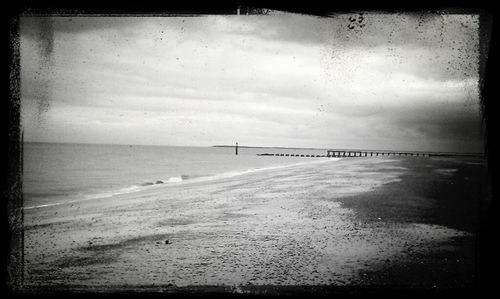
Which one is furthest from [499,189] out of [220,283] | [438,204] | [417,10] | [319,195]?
[319,195]

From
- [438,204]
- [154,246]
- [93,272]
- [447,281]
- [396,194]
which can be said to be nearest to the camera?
[447,281]

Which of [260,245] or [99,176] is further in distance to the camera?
[99,176]

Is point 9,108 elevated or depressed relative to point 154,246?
elevated

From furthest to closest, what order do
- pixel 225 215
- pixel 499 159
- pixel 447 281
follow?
pixel 225 215, pixel 447 281, pixel 499 159

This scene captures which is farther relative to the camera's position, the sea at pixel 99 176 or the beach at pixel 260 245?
the sea at pixel 99 176

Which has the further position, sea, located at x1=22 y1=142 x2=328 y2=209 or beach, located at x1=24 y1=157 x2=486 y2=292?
sea, located at x1=22 y1=142 x2=328 y2=209

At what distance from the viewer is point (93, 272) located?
430cm

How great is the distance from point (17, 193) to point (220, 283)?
7.87 ft

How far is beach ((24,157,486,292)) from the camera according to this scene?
158 inches

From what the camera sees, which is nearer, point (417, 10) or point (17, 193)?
point (417, 10)

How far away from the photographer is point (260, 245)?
17.7 ft

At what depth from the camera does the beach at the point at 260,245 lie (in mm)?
4012

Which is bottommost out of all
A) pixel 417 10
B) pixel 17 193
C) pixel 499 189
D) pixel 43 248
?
pixel 43 248

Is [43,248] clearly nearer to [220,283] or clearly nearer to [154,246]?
[154,246]
